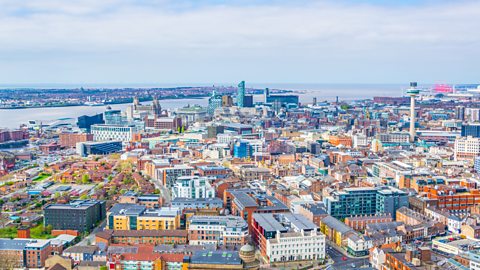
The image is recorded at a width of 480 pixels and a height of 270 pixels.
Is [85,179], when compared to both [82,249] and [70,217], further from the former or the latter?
[82,249]

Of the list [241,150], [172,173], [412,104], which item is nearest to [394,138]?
[412,104]

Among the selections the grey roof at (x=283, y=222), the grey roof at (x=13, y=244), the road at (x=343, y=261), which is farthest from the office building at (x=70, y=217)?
the road at (x=343, y=261)

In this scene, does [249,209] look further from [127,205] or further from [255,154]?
[255,154]

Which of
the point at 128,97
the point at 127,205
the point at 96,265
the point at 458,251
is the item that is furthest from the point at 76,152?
the point at 128,97

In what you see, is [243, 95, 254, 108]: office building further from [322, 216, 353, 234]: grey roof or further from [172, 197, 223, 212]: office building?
[322, 216, 353, 234]: grey roof

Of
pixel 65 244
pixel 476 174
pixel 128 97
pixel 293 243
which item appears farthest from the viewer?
pixel 128 97

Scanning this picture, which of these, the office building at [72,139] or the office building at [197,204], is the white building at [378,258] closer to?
the office building at [197,204]
